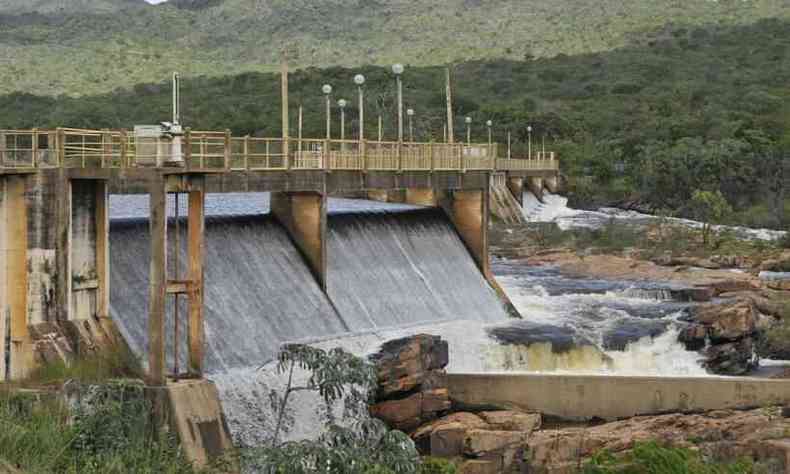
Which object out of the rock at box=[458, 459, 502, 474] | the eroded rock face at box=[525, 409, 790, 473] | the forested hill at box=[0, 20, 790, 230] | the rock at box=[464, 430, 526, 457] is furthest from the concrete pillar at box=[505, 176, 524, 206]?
the rock at box=[458, 459, 502, 474]

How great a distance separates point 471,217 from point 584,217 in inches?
1849

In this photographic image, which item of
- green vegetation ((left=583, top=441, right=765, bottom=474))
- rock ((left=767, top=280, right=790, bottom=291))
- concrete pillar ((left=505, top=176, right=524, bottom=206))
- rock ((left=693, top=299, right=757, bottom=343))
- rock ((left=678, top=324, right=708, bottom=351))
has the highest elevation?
concrete pillar ((left=505, top=176, right=524, bottom=206))

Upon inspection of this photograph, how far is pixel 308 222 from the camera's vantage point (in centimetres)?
4225

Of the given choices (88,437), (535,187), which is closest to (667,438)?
(88,437)

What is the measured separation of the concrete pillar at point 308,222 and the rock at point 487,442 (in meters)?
9.87

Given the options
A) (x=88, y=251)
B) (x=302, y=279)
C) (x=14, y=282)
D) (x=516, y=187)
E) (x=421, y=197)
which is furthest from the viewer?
(x=516, y=187)

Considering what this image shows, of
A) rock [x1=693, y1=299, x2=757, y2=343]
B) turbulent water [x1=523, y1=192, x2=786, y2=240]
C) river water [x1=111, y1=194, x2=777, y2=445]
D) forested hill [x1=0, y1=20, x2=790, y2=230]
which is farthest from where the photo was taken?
forested hill [x1=0, y1=20, x2=790, y2=230]

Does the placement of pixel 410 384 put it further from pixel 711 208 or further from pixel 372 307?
pixel 711 208

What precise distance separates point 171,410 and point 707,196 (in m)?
60.5

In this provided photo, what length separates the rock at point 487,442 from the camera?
32281 millimetres

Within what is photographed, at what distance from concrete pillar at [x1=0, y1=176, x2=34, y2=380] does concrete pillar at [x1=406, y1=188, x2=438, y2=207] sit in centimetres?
2485

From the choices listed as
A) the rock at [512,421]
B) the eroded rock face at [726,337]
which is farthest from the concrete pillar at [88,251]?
the eroded rock face at [726,337]

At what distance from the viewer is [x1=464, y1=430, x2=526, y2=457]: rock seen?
32.3 metres

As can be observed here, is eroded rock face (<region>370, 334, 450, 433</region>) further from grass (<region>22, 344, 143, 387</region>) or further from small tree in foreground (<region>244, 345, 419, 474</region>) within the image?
grass (<region>22, 344, 143, 387</region>)
